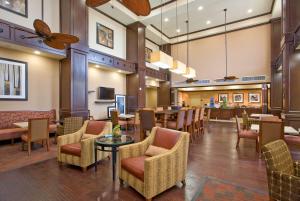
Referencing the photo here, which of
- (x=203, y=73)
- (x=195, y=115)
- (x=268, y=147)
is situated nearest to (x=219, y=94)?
(x=203, y=73)

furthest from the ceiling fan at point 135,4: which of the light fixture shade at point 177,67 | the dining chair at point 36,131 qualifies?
the light fixture shade at point 177,67

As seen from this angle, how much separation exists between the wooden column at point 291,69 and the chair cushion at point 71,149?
18.3 feet

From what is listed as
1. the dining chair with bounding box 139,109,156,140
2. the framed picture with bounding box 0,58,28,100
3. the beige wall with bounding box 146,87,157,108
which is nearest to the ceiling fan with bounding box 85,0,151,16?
the dining chair with bounding box 139,109,156,140

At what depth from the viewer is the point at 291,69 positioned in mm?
4738

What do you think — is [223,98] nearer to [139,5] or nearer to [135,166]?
[139,5]

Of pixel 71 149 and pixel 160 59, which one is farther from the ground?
pixel 160 59

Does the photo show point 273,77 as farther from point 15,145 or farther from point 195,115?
point 15,145

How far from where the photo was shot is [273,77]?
8477mm

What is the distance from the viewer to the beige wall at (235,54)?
9.02m

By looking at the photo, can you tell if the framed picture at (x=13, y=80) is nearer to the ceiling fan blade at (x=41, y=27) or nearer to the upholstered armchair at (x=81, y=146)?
the ceiling fan blade at (x=41, y=27)

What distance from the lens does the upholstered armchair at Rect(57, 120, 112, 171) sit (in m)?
2.97

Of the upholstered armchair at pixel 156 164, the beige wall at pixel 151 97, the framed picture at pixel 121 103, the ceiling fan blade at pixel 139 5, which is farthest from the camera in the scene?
the beige wall at pixel 151 97

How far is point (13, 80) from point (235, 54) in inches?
422

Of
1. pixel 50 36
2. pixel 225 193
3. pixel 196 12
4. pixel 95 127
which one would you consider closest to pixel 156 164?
pixel 225 193
